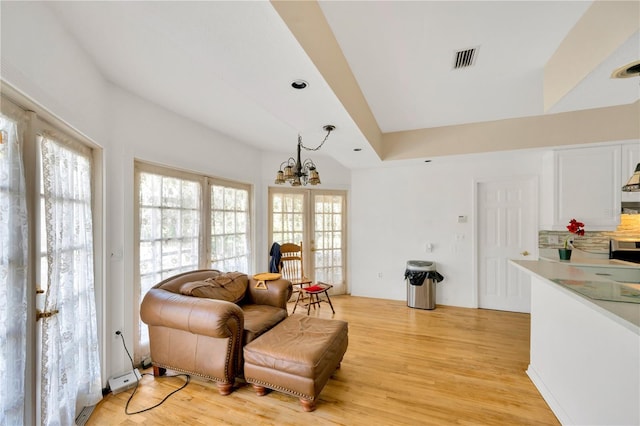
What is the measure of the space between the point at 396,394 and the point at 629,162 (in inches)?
149

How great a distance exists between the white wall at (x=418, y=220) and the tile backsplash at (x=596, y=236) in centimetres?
91

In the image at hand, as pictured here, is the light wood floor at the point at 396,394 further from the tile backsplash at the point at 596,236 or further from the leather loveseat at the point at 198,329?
the tile backsplash at the point at 596,236

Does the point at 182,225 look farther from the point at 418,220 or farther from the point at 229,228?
the point at 418,220

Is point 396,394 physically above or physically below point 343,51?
below

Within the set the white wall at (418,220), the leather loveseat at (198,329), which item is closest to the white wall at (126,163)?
the leather loveseat at (198,329)

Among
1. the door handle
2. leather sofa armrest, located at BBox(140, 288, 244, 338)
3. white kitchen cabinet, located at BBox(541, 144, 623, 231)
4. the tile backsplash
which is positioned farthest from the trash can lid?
the door handle

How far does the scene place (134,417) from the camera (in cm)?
185

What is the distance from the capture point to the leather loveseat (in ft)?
6.66

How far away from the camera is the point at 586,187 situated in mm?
3201

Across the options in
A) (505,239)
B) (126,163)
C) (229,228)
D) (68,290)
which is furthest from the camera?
(505,239)

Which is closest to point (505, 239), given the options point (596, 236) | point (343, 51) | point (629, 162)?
point (596, 236)

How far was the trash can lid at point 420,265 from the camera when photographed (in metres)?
4.11

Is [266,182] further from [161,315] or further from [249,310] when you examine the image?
[161,315]

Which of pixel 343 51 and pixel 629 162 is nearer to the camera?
pixel 343 51
